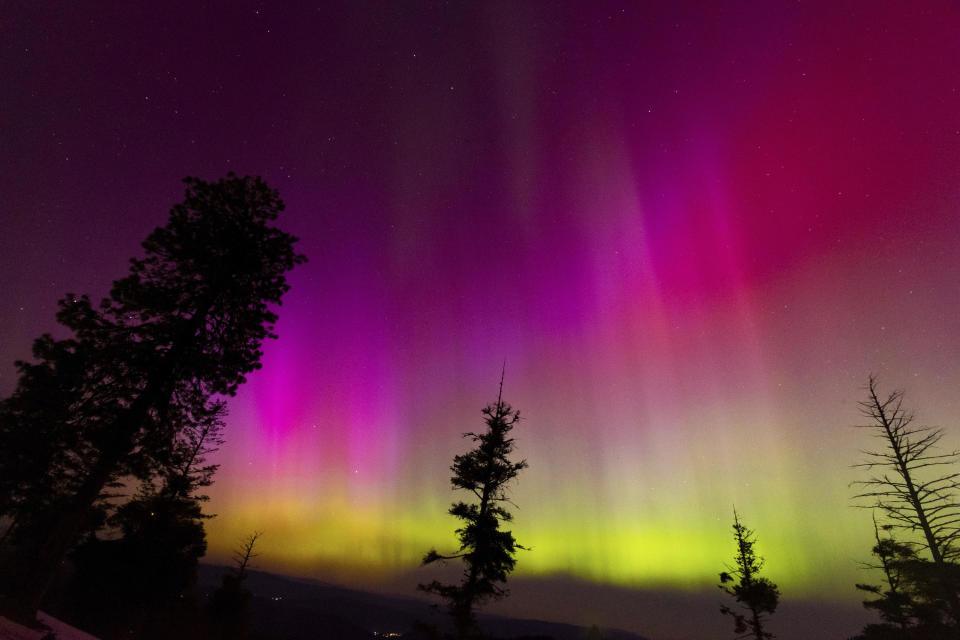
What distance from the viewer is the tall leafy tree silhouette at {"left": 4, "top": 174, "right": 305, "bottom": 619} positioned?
44.1 feet

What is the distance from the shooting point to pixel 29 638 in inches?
440

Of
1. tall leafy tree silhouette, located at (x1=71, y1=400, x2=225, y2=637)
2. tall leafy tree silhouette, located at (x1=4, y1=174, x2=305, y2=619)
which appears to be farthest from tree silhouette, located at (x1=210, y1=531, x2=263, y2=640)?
tall leafy tree silhouette, located at (x1=4, y1=174, x2=305, y2=619)

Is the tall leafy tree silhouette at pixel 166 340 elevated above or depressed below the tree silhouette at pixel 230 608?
above

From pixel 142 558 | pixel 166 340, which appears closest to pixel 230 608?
pixel 142 558

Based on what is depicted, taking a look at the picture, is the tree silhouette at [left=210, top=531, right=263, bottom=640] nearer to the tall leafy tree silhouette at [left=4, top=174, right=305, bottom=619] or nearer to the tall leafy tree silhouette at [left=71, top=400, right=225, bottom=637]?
the tall leafy tree silhouette at [left=71, top=400, right=225, bottom=637]

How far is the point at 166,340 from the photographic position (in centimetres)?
1468

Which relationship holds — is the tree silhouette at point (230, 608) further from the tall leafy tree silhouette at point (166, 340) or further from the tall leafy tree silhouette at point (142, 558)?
the tall leafy tree silhouette at point (166, 340)

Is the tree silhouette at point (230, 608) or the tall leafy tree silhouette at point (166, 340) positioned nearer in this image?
the tall leafy tree silhouette at point (166, 340)

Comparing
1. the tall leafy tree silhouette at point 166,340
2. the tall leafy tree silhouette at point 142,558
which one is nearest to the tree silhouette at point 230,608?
the tall leafy tree silhouette at point 142,558

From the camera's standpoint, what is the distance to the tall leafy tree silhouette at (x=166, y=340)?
13.5 metres

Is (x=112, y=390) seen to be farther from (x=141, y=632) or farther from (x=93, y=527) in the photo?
Result: (x=141, y=632)

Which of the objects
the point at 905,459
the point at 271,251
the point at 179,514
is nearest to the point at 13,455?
the point at 179,514

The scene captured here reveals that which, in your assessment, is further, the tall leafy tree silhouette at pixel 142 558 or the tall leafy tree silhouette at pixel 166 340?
the tall leafy tree silhouette at pixel 142 558

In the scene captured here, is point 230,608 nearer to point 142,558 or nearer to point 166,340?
point 142,558
